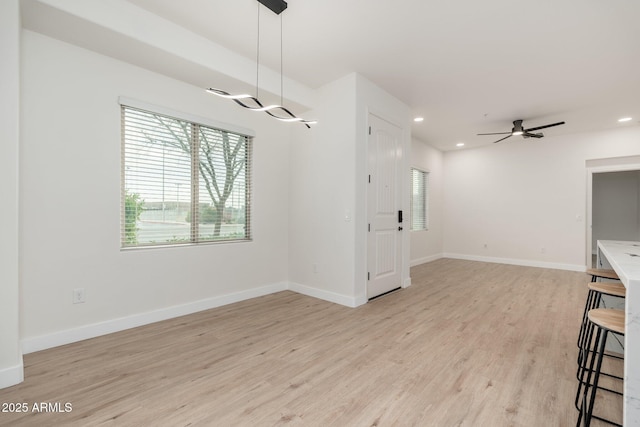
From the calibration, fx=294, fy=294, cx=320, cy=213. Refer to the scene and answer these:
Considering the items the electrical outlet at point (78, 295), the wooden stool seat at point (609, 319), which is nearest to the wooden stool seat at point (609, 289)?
the wooden stool seat at point (609, 319)

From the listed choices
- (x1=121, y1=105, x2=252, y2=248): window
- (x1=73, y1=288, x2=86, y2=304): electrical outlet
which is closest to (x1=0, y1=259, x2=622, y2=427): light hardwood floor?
(x1=73, y1=288, x2=86, y2=304): electrical outlet

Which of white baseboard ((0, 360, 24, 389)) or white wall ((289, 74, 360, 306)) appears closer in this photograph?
white baseboard ((0, 360, 24, 389))

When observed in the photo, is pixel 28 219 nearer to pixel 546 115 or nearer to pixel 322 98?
pixel 322 98

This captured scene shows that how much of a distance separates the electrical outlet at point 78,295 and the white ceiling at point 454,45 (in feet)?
8.42

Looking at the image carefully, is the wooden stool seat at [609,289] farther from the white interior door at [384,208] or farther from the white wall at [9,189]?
the white wall at [9,189]

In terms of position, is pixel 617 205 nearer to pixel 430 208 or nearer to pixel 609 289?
pixel 430 208

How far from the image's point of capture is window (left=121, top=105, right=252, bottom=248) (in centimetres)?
306

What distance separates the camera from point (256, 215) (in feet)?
13.5

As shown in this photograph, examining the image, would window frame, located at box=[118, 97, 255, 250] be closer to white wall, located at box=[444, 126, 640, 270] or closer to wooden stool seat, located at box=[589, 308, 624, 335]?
wooden stool seat, located at box=[589, 308, 624, 335]

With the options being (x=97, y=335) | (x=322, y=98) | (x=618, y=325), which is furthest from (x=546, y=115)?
(x=97, y=335)

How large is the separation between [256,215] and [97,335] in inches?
84.0

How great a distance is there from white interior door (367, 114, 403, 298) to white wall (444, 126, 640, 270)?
3.79 m

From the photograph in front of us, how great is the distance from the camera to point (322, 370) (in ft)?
7.26

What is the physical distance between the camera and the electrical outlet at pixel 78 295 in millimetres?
2649
